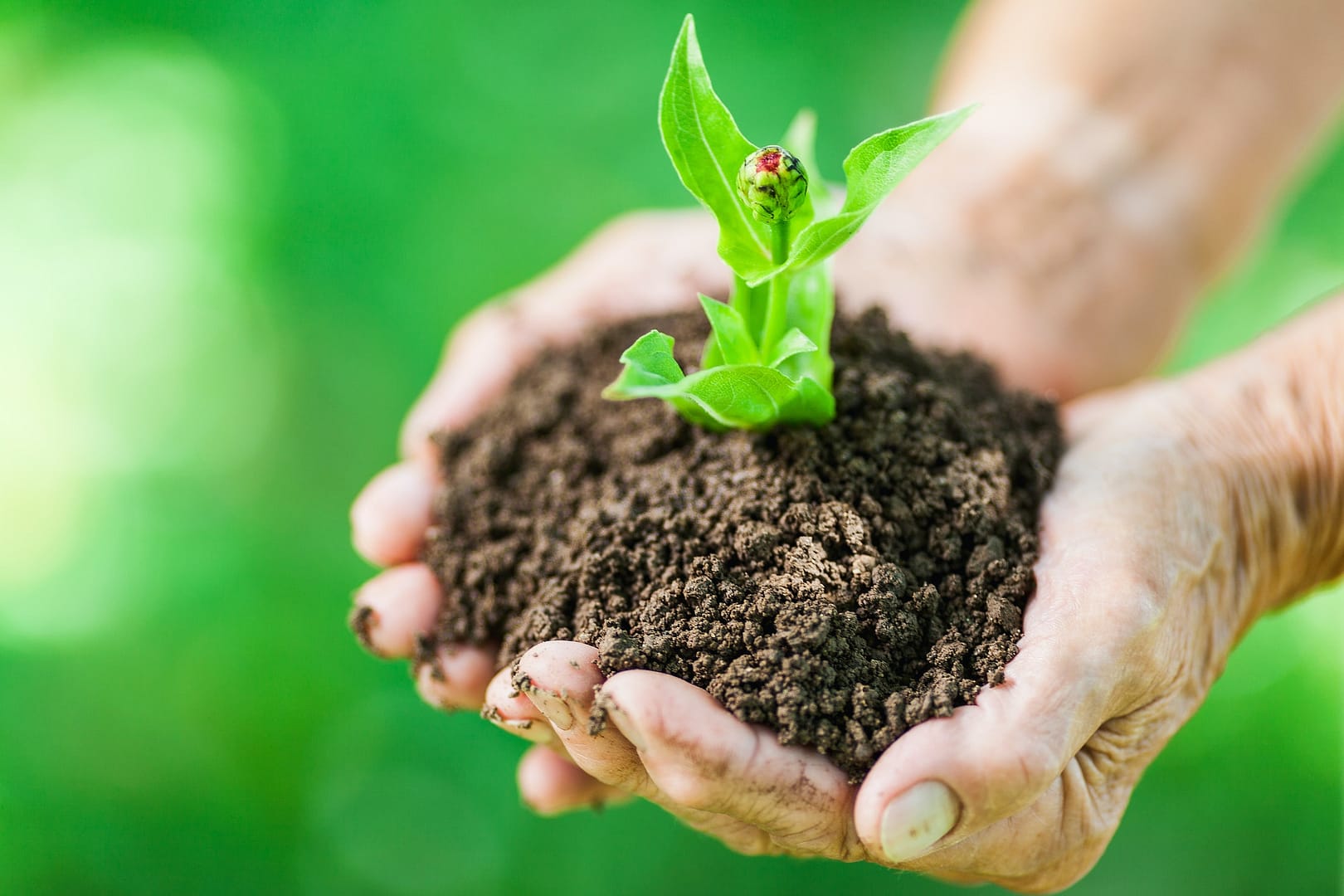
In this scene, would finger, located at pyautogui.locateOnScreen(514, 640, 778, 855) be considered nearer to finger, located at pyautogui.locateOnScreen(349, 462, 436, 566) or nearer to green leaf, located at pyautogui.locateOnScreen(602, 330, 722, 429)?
green leaf, located at pyautogui.locateOnScreen(602, 330, 722, 429)

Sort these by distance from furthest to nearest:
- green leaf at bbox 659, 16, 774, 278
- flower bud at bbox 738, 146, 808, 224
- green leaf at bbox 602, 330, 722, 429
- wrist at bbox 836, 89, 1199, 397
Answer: wrist at bbox 836, 89, 1199, 397 < green leaf at bbox 659, 16, 774, 278 < flower bud at bbox 738, 146, 808, 224 < green leaf at bbox 602, 330, 722, 429

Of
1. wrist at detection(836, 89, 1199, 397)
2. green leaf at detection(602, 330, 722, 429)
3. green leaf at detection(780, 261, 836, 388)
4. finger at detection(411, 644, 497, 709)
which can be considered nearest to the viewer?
green leaf at detection(602, 330, 722, 429)

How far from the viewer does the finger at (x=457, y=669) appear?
2.20 metres

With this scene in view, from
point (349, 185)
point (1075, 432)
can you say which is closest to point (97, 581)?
point (349, 185)

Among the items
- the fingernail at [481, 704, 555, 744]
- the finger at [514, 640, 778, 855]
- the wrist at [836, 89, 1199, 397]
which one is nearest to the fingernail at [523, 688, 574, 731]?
the finger at [514, 640, 778, 855]

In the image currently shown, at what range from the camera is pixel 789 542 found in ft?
6.41

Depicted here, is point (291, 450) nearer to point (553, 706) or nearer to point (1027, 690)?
point (553, 706)

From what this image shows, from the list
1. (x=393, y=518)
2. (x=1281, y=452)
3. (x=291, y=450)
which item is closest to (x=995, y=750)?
(x=1281, y=452)

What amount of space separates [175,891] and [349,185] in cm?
283

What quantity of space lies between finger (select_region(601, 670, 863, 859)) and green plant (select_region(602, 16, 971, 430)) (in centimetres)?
50

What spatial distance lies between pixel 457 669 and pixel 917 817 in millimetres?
1074

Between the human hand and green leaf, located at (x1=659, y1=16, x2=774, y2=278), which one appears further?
the human hand

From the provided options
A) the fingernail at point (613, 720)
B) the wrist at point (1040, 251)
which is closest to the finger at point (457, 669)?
the fingernail at point (613, 720)

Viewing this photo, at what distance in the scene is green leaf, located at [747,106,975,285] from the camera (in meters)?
1.81
